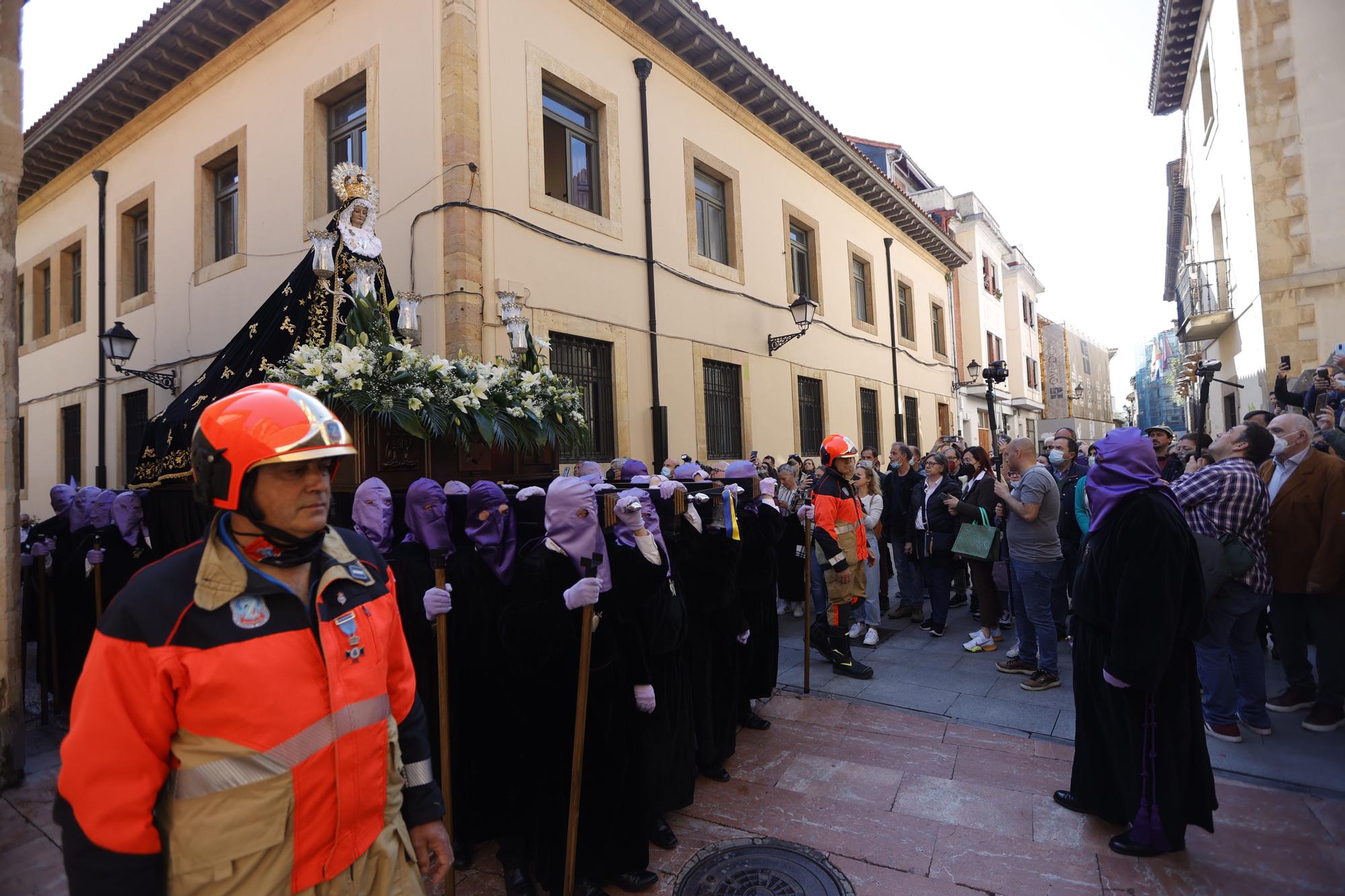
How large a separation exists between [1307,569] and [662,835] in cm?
450

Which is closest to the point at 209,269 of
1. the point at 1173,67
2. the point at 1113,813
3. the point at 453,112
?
the point at 453,112

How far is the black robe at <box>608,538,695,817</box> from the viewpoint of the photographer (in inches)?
130

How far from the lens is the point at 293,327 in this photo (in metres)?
6.07

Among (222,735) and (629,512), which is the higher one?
(629,512)

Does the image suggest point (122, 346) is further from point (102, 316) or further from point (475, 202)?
point (475, 202)

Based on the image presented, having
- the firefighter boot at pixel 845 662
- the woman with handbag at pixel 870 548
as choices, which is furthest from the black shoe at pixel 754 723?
the woman with handbag at pixel 870 548

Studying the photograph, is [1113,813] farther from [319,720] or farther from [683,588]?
[319,720]

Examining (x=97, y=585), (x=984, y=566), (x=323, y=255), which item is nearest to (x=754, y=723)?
(x=984, y=566)

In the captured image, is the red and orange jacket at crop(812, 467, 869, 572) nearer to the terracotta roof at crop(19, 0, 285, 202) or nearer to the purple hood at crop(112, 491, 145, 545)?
the purple hood at crop(112, 491, 145, 545)

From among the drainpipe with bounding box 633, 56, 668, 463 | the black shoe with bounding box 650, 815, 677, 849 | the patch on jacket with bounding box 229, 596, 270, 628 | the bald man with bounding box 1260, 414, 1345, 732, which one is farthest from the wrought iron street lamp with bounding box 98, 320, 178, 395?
the bald man with bounding box 1260, 414, 1345, 732

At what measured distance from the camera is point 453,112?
815 cm

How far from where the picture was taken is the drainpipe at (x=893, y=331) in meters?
18.2

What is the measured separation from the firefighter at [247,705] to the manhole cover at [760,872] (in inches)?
66.9

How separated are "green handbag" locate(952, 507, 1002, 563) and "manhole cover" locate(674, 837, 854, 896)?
150 inches
